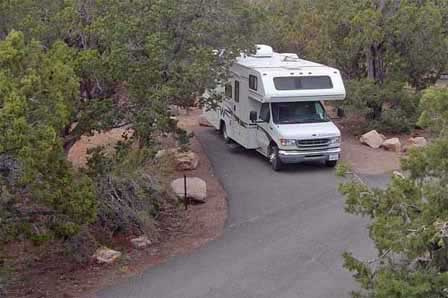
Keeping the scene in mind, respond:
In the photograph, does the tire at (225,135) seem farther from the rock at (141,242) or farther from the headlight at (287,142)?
the rock at (141,242)

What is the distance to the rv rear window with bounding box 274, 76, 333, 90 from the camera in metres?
20.8

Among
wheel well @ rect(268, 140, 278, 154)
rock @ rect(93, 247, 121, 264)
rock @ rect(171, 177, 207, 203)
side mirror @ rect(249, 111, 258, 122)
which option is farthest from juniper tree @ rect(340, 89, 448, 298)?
side mirror @ rect(249, 111, 258, 122)

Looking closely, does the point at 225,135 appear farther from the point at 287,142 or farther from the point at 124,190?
the point at 124,190

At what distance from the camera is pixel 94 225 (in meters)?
15.2

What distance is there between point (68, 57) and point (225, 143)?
1238cm

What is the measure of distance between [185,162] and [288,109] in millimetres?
3506

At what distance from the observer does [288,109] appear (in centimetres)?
2145

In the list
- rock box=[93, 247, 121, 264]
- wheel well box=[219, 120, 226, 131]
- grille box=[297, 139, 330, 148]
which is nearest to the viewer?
rock box=[93, 247, 121, 264]

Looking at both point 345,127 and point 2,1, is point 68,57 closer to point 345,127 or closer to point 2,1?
point 2,1

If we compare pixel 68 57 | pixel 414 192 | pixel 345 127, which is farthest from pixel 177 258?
pixel 345 127

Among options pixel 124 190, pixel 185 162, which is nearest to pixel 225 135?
pixel 185 162

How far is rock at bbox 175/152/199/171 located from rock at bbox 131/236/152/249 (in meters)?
6.36

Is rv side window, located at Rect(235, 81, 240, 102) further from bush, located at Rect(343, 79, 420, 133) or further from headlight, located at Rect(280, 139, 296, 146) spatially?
bush, located at Rect(343, 79, 420, 133)

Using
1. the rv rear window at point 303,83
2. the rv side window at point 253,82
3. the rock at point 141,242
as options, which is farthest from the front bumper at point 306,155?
the rock at point 141,242
